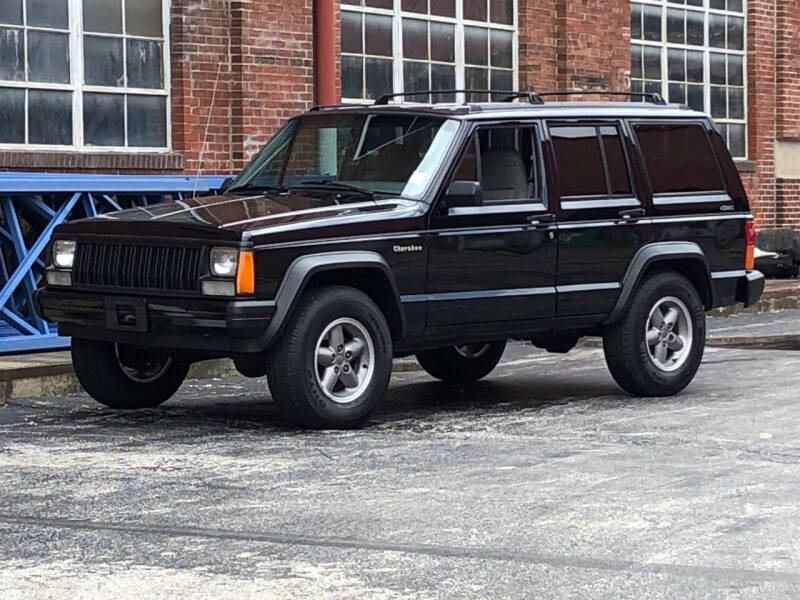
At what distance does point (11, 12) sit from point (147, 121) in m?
1.74

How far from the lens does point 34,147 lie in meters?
14.5

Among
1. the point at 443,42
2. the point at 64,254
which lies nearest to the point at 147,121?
the point at 443,42

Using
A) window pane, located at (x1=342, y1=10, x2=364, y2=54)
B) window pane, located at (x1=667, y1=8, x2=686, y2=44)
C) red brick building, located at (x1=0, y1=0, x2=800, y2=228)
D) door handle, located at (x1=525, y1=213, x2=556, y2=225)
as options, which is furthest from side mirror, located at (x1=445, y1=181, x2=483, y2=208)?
window pane, located at (x1=667, y1=8, x2=686, y2=44)

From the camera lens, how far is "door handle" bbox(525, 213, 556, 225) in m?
10.6

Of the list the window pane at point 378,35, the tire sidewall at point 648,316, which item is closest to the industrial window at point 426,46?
the window pane at point 378,35

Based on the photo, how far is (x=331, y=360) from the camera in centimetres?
954

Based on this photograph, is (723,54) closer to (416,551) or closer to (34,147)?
(34,147)

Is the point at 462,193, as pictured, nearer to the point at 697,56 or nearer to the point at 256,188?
the point at 256,188

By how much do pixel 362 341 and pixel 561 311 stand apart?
162 centimetres

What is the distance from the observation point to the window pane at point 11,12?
14.2m

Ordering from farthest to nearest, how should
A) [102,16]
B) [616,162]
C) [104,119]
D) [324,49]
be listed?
[324,49] < [104,119] < [102,16] < [616,162]

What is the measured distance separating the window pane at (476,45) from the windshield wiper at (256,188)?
8.49 meters

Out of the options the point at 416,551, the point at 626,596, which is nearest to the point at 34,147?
the point at 416,551

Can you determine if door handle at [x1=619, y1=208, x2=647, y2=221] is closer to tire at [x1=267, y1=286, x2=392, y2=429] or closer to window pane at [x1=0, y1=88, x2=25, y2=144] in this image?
tire at [x1=267, y1=286, x2=392, y2=429]
